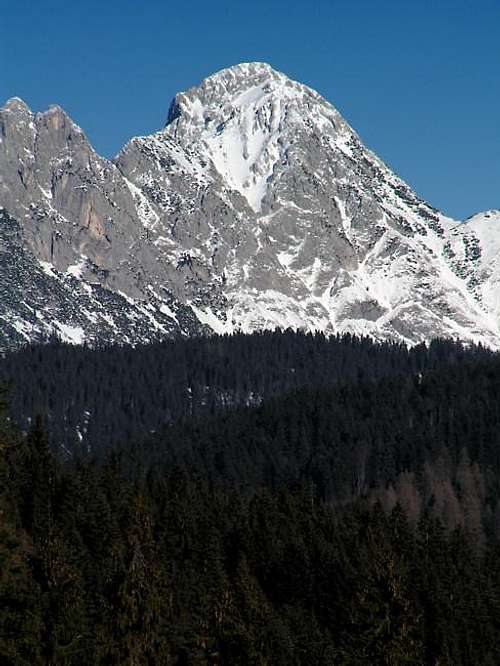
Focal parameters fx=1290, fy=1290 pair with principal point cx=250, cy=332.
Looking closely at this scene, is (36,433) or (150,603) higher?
(36,433)

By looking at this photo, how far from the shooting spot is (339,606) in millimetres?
107438

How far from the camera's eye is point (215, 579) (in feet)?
322

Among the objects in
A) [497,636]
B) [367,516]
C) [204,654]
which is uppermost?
[367,516]

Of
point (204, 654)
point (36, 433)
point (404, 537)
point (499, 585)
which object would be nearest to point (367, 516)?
point (404, 537)

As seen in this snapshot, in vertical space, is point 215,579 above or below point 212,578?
below

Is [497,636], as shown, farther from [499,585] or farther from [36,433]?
[36,433]

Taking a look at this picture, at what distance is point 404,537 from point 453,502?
6729 cm

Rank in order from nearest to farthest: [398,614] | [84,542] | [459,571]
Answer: [398,614] < [84,542] < [459,571]

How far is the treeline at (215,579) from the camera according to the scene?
4225 centimetres

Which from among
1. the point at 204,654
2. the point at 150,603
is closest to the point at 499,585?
the point at 204,654

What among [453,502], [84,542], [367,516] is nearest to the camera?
[84,542]

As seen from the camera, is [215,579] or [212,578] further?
[212,578]

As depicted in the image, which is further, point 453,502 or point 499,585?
point 453,502

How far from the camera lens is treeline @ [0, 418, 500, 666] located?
42.2m
